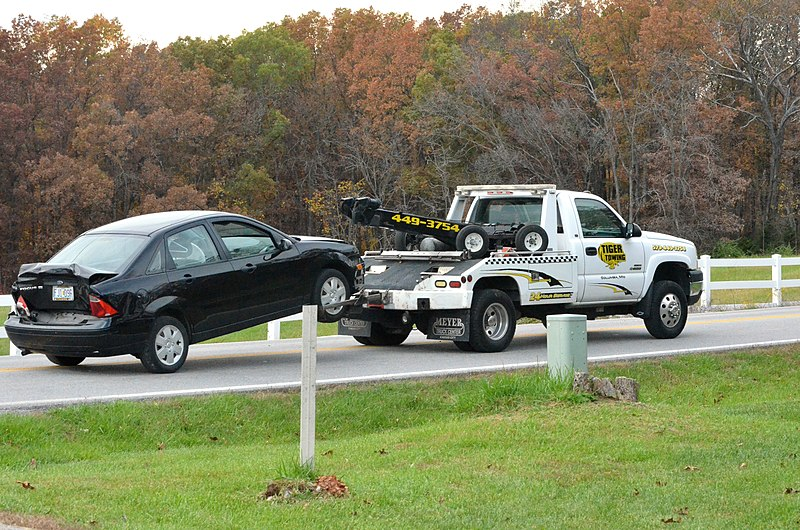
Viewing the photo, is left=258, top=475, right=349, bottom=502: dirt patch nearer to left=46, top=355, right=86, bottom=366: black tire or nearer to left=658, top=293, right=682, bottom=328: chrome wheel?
left=46, top=355, right=86, bottom=366: black tire

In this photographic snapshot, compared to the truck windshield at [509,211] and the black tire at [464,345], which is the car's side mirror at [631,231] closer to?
the truck windshield at [509,211]

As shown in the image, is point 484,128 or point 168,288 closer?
point 168,288

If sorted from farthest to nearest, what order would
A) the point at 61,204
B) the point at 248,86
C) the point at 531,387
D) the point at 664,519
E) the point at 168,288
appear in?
the point at 248,86 < the point at 61,204 < the point at 168,288 < the point at 531,387 < the point at 664,519

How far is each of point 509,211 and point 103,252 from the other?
6192 mm

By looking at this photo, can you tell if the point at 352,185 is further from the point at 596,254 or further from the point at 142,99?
the point at 596,254

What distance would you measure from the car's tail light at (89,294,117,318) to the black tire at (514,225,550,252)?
19.2 ft

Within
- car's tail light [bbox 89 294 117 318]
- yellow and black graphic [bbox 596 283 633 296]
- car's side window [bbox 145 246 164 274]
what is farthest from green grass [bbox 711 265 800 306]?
car's tail light [bbox 89 294 117 318]

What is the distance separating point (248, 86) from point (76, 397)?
5817 cm

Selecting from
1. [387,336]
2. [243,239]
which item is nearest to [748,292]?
[387,336]

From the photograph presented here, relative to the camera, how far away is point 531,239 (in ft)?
51.3

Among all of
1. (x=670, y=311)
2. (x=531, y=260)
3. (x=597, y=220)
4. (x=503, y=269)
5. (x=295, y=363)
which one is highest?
(x=597, y=220)

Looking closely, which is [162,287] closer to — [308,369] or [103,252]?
[103,252]

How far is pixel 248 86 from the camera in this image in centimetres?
6788

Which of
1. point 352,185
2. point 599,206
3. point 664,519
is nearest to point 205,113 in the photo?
point 352,185
